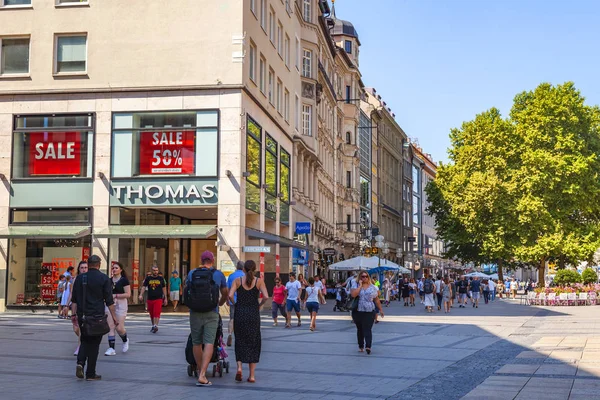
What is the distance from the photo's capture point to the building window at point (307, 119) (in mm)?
48781

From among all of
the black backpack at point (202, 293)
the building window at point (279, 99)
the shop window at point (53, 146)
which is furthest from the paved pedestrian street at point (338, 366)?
the building window at point (279, 99)

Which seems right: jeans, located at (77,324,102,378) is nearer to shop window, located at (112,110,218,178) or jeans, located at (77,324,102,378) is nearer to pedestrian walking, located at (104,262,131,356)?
pedestrian walking, located at (104,262,131,356)

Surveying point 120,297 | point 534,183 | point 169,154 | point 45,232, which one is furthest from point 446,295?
point 120,297

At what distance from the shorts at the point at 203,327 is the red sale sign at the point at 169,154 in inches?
771

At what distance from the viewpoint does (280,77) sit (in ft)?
133

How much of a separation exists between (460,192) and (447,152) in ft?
16.0

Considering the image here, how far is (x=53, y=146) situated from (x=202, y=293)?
2197 centimetres

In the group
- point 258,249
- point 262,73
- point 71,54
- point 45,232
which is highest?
point 262,73

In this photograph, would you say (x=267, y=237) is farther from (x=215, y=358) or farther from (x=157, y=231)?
(x=215, y=358)

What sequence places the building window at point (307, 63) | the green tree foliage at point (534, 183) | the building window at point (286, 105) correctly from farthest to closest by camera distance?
the green tree foliage at point (534, 183) → the building window at point (307, 63) → the building window at point (286, 105)

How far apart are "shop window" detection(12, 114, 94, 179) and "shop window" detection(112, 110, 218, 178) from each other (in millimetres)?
1125

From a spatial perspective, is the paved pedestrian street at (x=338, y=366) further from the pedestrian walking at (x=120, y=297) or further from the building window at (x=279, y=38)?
the building window at (x=279, y=38)

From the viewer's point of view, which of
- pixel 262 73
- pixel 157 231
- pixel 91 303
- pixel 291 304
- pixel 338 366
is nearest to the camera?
pixel 91 303

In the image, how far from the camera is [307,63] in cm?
4966
